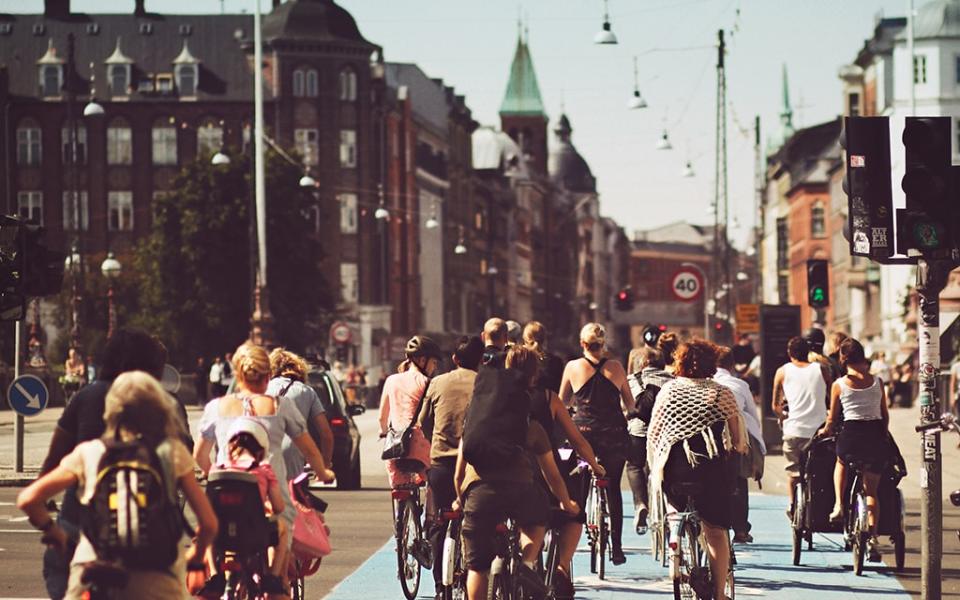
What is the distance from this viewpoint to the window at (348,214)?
299 ft

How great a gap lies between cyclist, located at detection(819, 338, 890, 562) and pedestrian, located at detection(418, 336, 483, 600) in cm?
398

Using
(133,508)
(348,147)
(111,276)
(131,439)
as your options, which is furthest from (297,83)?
(133,508)

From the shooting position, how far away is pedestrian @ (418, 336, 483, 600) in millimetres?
13312

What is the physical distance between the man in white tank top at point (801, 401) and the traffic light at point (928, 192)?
550 centimetres

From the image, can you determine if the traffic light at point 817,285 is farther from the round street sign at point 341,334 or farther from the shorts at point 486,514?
the round street sign at point 341,334

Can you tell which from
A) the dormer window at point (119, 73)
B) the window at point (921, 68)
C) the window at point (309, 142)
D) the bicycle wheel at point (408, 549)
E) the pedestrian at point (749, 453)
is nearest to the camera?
the bicycle wheel at point (408, 549)

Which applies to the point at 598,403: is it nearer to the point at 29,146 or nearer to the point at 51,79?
the point at 29,146

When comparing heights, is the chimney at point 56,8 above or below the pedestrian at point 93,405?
above

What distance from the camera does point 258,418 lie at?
11.1 metres

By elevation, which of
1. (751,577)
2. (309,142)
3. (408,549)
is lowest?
(751,577)

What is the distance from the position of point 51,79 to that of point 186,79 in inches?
229

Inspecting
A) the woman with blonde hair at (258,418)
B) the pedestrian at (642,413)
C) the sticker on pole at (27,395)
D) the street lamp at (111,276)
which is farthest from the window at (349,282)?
the woman with blonde hair at (258,418)

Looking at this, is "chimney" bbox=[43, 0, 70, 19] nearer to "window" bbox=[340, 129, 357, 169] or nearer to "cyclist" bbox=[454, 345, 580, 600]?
"window" bbox=[340, 129, 357, 169]

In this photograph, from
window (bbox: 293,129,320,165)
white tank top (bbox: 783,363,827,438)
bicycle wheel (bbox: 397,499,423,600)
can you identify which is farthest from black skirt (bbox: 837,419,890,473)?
window (bbox: 293,129,320,165)
